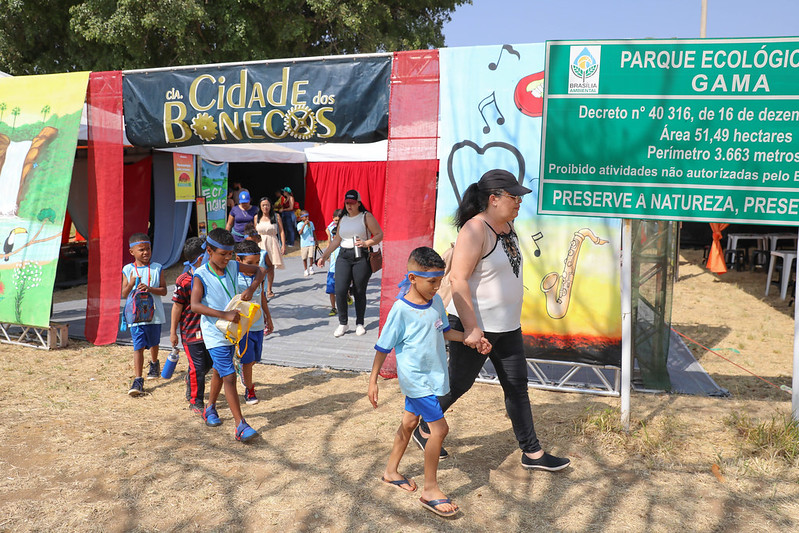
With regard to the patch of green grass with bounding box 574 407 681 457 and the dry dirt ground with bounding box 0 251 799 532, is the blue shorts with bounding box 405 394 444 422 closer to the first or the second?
the dry dirt ground with bounding box 0 251 799 532

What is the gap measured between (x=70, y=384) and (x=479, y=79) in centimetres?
461

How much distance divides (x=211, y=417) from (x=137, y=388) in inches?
45.0

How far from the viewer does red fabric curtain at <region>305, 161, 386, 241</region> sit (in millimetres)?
19328

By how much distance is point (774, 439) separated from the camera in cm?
411

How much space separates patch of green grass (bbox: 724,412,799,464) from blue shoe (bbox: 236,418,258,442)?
3306mm

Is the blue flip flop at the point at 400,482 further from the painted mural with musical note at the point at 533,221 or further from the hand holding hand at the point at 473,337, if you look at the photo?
the painted mural with musical note at the point at 533,221

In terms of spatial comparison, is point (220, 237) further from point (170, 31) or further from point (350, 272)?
point (170, 31)

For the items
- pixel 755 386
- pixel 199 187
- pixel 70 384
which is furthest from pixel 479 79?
pixel 199 187

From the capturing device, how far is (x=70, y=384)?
5.82 meters

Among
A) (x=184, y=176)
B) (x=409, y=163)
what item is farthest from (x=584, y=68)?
(x=184, y=176)

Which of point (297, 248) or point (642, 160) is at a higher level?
point (642, 160)

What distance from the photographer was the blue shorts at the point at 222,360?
14.4 feet

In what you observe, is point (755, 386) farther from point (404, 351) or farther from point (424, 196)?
point (404, 351)

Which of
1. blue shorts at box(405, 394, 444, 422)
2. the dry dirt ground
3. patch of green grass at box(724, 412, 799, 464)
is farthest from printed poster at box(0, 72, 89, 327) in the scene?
patch of green grass at box(724, 412, 799, 464)
